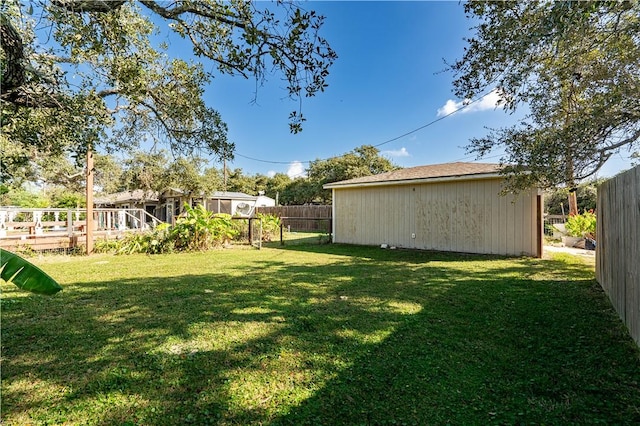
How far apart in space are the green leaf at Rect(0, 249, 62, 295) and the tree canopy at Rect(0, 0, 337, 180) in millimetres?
2203

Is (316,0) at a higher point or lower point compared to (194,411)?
higher

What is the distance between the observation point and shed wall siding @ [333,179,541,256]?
8945mm

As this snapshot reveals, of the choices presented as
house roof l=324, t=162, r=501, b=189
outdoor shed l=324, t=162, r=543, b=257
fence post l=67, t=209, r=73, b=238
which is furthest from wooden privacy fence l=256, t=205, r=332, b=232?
fence post l=67, t=209, r=73, b=238

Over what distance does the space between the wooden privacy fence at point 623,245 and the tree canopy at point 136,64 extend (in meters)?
3.32

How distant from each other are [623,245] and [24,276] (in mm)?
5392

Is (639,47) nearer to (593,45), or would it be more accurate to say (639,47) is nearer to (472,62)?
(593,45)

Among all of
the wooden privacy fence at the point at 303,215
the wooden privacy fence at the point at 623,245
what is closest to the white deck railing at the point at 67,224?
the wooden privacy fence at the point at 303,215

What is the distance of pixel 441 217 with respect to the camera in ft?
34.1

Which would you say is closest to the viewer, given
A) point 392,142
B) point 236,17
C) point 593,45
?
point 236,17

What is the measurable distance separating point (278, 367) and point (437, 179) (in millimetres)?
8858

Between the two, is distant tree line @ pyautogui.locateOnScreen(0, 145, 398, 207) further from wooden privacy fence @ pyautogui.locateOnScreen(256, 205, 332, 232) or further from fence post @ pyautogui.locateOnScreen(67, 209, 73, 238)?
wooden privacy fence @ pyautogui.locateOnScreen(256, 205, 332, 232)

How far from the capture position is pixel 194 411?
209 centimetres

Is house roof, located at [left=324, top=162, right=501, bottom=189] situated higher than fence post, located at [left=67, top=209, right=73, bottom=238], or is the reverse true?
house roof, located at [left=324, top=162, right=501, bottom=189]

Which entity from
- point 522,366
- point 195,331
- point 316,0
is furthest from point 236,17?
point 522,366
